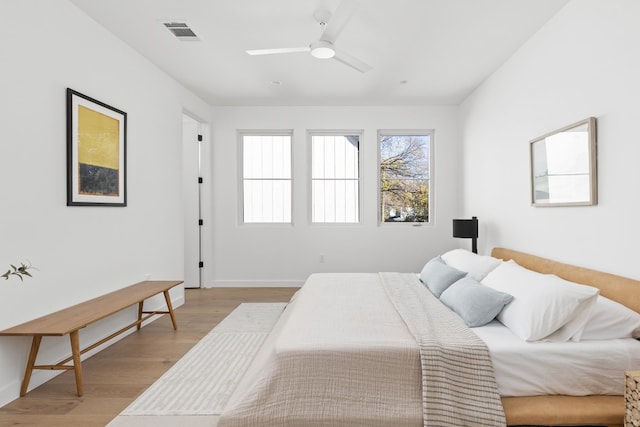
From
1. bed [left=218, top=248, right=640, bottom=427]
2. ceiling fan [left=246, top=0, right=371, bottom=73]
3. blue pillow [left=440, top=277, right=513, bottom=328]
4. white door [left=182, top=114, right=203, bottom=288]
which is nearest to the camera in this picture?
bed [left=218, top=248, right=640, bottom=427]

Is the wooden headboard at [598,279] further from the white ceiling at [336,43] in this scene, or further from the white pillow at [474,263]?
the white ceiling at [336,43]

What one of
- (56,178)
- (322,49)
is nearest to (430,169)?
(322,49)

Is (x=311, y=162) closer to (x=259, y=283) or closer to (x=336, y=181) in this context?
(x=336, y=181)

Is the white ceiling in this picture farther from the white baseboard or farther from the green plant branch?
the white baseboard

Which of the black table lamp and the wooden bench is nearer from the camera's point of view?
the wooden bench

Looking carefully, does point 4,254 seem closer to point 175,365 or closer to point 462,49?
point 175,365

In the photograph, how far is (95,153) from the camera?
9.27ft

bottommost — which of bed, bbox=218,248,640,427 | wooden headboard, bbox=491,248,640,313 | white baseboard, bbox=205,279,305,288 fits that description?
white baseboard, bbox=205,279,305,288

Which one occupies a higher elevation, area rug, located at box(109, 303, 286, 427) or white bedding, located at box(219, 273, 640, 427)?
white bedding, located at box(219, 273, 640, 427)

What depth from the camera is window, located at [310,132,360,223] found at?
535 cm

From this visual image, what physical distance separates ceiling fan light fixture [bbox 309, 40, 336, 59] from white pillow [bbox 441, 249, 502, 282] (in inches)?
84.8

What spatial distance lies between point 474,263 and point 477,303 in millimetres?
919

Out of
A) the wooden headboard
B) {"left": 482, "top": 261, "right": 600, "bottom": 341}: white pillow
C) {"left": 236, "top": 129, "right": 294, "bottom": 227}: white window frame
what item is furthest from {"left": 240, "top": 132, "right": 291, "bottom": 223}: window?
{"left": 482, "top": 261, "right": 600, "bottom": 341}: white pillow

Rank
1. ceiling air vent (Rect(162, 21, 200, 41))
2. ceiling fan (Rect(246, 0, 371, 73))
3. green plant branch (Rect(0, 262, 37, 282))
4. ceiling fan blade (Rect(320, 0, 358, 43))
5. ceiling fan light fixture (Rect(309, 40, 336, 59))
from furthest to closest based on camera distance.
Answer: ceiling air vent (Rect(162, 21, 200, 41)) < ceiling fan light fixture (Rect(309, 40, 336, 59)) < ceiling fan (Rect(246, 0, 371, 73)) < ceiling fan blade (Rect(320, 0, 358, 43)) < green plant branch (Rect(0, 262, 37, 282))
